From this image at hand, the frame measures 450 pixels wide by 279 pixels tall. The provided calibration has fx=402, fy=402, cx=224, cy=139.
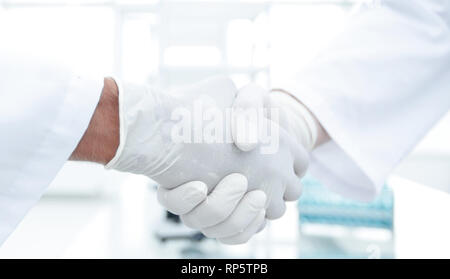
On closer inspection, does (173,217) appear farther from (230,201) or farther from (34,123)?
(34,123)

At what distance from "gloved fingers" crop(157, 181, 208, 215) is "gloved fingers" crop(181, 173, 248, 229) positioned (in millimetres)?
18

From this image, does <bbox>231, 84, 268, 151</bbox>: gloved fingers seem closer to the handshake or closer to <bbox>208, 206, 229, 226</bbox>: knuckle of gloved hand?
the handshake

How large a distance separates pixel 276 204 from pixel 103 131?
1.22 feet

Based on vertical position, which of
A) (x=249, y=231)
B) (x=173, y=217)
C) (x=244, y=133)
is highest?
(x=173, y=217)

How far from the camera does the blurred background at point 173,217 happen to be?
981 mm

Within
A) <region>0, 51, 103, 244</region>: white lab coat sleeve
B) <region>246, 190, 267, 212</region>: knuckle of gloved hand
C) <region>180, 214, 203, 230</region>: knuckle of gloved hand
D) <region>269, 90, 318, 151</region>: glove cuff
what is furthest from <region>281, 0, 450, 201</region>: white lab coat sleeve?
<region>0, 51, 103, 244</region>: white lab coat sleeve

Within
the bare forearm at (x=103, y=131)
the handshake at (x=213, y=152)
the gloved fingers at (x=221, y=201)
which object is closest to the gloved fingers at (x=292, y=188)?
the handshake at (x=213, y=152)

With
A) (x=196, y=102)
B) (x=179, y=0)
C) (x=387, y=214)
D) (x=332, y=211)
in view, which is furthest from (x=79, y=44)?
(x=196, y=102)

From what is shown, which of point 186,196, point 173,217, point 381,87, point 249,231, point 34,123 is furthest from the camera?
point 173,217

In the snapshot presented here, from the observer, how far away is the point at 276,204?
788 mm

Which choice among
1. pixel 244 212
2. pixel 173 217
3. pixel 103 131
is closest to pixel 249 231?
pixel 244 212

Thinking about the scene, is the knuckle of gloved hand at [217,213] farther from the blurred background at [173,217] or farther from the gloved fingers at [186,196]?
the blurred background at [173,217]

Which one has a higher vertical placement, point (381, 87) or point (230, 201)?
point (381, 87)

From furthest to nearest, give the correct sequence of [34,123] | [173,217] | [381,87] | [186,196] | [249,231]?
[173,217] → [381,87] → [249,231] → [186,196] → [34,123]
